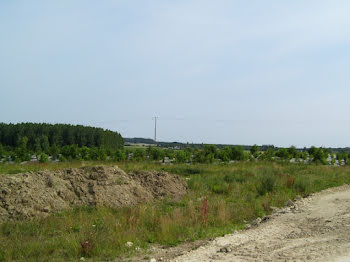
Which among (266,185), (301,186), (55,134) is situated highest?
(55,134)

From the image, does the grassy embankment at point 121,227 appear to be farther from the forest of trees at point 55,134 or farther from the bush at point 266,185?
the forest of trees at point 55,134

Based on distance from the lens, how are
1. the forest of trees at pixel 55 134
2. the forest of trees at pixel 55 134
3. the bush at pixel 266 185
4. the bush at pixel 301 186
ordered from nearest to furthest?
1. the bush at pixel 266 185
2. the bush at pixel 301 186
3. the forest of trees at pixel 55 134
4. the forest of trees at pixel 55 134

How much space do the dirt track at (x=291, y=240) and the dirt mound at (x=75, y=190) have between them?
4.82 m

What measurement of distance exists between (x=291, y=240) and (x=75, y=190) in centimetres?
751

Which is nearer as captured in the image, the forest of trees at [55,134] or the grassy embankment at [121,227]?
the grassy embankment at [121,227]

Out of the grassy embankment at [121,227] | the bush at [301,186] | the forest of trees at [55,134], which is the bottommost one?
the grassy embankment at [121,227]

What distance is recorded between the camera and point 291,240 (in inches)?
307

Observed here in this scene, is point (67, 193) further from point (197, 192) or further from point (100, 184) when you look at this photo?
point (197, 192)

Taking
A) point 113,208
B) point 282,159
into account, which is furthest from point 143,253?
point 282,159

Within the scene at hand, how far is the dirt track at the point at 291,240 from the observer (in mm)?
6488

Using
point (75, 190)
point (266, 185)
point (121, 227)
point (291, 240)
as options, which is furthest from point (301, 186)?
point (121, 227)

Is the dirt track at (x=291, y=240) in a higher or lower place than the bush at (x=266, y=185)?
lower

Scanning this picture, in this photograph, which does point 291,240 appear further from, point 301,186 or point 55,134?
point 55,134

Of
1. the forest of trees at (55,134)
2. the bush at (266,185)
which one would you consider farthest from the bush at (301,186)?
the forest of trees at (55,134)
